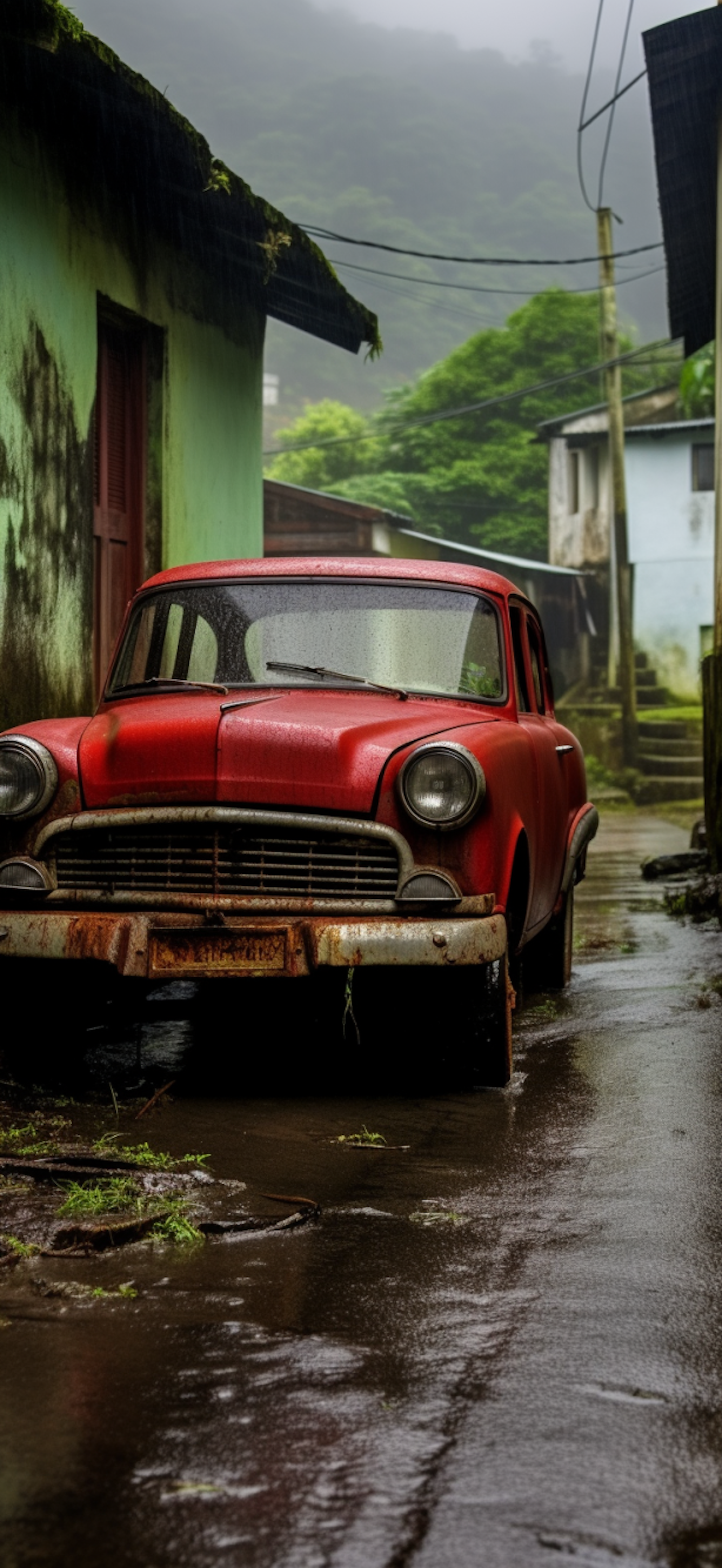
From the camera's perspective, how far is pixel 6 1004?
5352 mm

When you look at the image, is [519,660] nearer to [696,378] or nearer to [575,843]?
[575,843]

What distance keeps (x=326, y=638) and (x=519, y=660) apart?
2.85ft

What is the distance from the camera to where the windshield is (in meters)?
5.79

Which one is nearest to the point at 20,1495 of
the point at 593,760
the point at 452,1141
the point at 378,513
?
the point at 452,1141

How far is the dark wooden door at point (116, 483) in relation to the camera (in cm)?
958

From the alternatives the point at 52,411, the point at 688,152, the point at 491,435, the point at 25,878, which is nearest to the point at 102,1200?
the point at 25,878

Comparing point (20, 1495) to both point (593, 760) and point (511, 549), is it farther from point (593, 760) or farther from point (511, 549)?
point (511, 549)

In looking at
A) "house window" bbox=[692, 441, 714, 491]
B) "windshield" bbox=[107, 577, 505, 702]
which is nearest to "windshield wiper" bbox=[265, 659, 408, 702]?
"windshield" bbox=[107, 577, 505, 702]

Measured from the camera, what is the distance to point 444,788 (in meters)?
4.95

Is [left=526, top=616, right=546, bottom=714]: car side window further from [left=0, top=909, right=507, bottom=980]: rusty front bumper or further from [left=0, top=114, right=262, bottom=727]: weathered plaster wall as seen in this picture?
[left=0, top=114, right=262, bottom=727]: weathered plaster wall

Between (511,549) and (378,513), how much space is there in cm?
1996

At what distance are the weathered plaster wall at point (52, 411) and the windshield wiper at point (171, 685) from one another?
2066 mm

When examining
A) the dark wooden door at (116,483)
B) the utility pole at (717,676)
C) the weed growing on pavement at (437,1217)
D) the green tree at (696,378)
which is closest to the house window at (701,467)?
the green tree at (696,378)

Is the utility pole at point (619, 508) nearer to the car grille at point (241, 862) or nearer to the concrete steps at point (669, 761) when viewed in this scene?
the concrete steps at point (669, 761)
